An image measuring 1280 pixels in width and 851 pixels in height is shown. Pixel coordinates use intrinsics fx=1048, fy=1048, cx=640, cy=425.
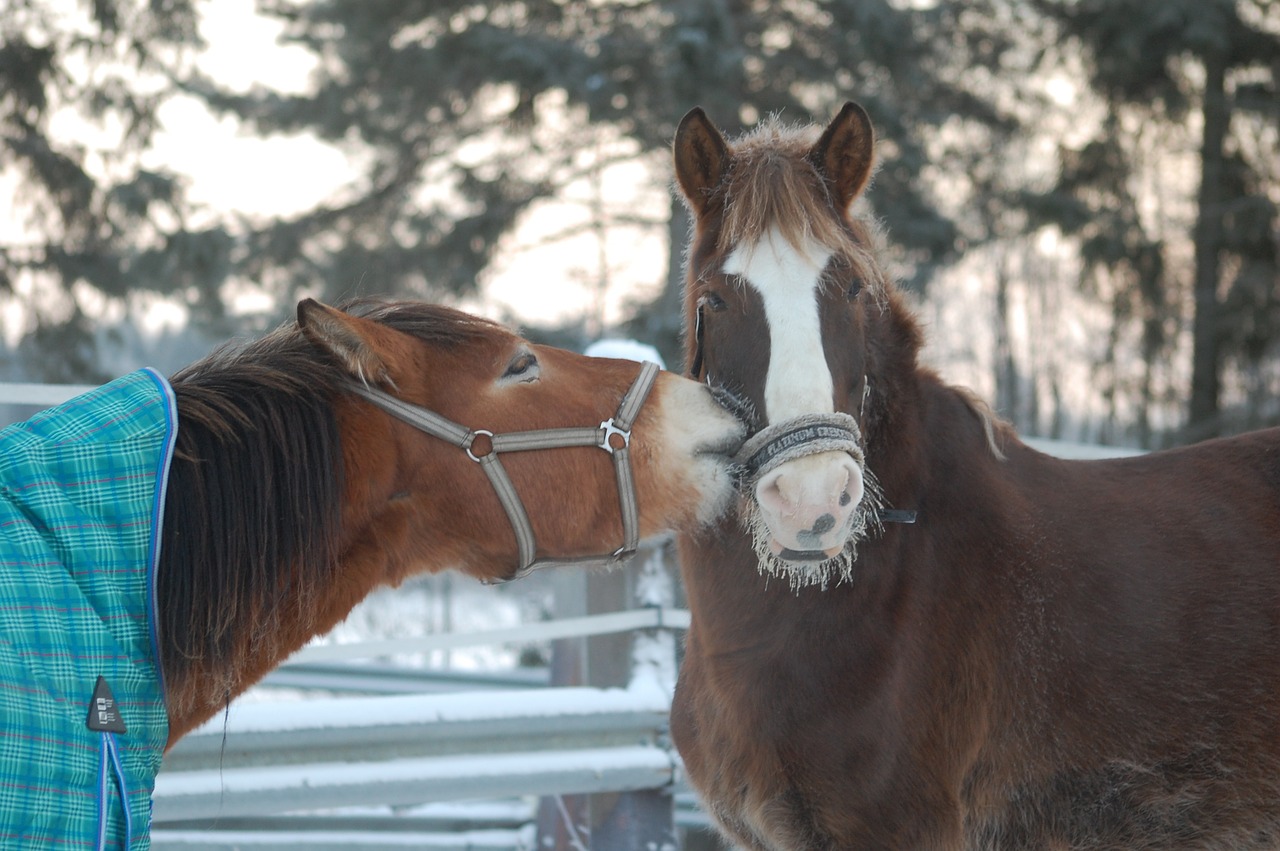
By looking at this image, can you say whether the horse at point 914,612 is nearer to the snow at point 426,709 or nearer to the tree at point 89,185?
the snow at point 426,709

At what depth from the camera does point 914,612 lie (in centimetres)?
261

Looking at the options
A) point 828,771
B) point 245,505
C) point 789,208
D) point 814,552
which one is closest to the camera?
point 245,505

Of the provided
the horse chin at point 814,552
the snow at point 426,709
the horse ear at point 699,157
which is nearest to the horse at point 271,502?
the horse chin at point 814,552

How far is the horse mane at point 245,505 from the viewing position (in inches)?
78.1

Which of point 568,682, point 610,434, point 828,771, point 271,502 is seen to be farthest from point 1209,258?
point 271,502

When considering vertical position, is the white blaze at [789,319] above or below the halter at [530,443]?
above

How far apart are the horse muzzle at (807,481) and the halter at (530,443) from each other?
268 mm

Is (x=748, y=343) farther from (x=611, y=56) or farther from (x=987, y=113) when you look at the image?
(x=987, y=113)

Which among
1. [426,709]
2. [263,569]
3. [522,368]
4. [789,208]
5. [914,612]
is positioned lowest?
[426,709]

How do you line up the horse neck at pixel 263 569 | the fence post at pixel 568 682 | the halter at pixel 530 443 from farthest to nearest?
the fence post at pixel 568 682 → the halter at pixel 530 443 → the horse neck at pixel 263 569

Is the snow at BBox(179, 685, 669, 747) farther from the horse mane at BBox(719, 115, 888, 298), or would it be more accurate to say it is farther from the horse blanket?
the horse mane at BBox(719, 115, 888, 298)

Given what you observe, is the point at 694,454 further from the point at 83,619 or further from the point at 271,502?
the point at 83,619

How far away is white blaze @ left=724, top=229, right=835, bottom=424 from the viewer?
2348 mm

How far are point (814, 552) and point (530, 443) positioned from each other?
2.17 feet
